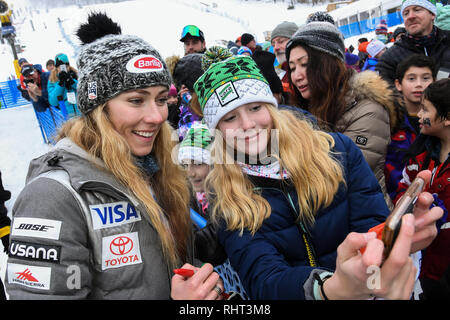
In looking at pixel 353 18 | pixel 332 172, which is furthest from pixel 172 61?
pixel 353 18

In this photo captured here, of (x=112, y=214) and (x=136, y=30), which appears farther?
(x=136, y=30)

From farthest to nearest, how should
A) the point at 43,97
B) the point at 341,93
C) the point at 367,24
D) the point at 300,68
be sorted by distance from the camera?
the point at 367,24, the point at 43,97, the point at 300,68, the point at 341,93

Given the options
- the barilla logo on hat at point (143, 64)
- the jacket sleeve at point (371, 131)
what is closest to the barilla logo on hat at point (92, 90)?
the barilla logo on hat at point (143, 64)

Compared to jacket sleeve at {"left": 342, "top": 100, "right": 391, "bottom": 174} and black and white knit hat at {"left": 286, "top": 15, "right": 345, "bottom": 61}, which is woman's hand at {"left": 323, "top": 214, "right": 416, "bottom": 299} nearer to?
jacket sleeve at {"left": 342, "top": 100, "right": 391, "bottom": 174}

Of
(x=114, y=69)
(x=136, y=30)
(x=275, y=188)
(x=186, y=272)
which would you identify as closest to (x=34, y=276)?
(x=186, y=272)

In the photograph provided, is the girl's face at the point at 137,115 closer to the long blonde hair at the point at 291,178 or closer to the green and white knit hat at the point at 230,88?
the green and white knit hat at the point at 230,88

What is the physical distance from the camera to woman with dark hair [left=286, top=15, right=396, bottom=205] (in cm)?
206

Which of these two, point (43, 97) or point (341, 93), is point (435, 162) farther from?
point (43, 97)

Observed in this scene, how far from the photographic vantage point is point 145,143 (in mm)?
1583

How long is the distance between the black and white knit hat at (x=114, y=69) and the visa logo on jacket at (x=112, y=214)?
0.51 m

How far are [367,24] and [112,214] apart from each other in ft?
104

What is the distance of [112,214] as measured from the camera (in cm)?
129
